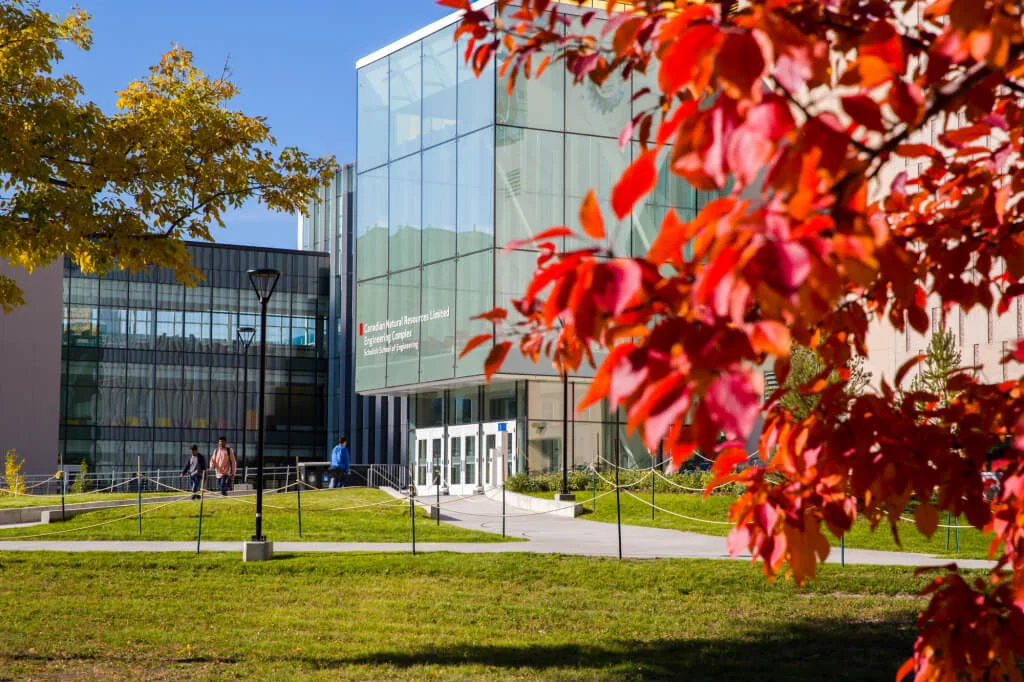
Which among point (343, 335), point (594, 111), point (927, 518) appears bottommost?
point (927, 518)

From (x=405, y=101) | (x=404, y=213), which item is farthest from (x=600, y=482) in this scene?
(x=405, y=101)

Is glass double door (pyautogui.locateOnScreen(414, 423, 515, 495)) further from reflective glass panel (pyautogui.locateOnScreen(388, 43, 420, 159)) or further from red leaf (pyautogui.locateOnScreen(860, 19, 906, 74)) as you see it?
red leaf (pyautogui.locateOnScreen(860, 19, 906, 74))

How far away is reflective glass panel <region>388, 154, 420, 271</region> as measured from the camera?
45969 millimetres

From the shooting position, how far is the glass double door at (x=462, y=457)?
144 feet

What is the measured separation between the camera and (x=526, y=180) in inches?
1687

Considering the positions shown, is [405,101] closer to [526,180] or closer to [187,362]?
[526,180]

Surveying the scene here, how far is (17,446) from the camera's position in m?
62.0

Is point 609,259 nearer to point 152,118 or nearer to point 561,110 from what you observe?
point 152,118

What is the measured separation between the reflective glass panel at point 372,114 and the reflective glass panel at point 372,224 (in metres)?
0.71

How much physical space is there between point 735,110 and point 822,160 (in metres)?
0.17

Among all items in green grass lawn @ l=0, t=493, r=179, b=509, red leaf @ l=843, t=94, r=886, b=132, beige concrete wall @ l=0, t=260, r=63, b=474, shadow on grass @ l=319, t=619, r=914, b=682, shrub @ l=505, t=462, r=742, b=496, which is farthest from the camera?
beige concrete wall @ l=0, t=260, r=63, b=474

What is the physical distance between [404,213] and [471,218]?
13.8 ft

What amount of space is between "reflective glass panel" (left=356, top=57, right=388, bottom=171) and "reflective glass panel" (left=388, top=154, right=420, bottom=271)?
1.42 metres

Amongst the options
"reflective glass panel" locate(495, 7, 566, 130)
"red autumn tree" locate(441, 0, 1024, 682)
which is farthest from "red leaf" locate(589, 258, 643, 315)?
"reflective glass panel" locate(495, 7, 566, 130)
